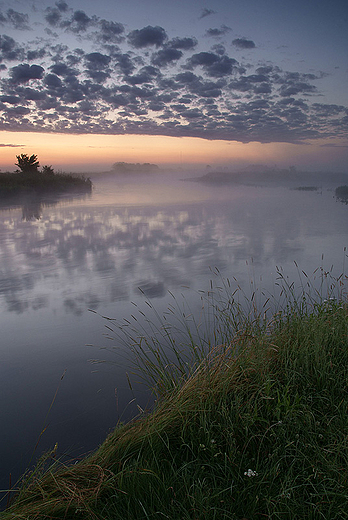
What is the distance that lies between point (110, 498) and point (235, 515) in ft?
2.41

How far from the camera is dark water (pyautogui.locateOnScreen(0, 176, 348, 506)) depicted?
3395 millimetres

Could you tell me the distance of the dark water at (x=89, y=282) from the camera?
3.39m

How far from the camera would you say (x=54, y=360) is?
445 cm

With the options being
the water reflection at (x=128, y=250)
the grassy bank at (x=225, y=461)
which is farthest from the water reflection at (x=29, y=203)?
the grassy bank at (x=225, y=461)

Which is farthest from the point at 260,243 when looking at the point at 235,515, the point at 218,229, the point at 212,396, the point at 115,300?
the point at 235,515

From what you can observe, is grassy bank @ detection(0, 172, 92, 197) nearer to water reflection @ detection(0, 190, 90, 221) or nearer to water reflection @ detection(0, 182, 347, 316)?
water reflection @ detection(0, 190, 90, 221)

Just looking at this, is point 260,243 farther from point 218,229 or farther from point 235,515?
point 235,515

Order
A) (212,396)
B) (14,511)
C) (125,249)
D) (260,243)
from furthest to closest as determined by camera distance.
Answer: (260,243) < (125,249) < (212,396) < (14,511)

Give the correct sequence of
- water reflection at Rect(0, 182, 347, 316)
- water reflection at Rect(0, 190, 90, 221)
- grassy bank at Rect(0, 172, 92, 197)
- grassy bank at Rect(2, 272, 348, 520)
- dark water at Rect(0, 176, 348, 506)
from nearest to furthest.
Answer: grassy bank at Rect(2, 272, 348, 520) < dark water at Rect(0, 176, 348, 506) < water reflection at Rect(0, 182, 347, 316) < water reflection at Rect(0, 190, 90, 221) < grassy bank at Rect(0, 172, 92, 197)

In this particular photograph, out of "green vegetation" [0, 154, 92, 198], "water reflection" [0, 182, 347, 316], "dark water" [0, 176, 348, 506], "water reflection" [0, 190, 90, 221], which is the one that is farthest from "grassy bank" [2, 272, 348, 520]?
"green vegetation" [0, 154, 92, 198]

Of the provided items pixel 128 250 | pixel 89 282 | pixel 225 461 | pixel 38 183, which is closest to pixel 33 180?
pixel 38 183

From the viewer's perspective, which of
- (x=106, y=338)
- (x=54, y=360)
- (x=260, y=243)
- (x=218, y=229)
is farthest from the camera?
(x=218, y=229)

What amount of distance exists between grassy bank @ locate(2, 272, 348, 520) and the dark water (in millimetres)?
775

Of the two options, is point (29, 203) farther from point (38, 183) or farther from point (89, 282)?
point (89, 282)
